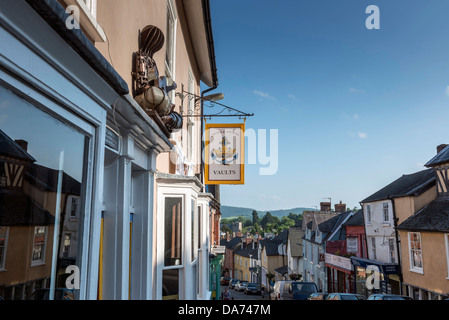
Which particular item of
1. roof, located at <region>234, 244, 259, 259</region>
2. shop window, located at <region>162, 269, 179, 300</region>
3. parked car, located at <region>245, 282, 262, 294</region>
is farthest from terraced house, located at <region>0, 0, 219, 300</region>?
roof, located at <region>234, 244, 259, 259</region>

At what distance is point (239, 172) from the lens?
9469 mm

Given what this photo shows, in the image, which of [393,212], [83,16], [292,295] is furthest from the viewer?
[393,212]

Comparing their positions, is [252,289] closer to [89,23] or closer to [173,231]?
[173,231]


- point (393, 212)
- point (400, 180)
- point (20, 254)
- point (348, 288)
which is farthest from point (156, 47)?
point (348, 288)

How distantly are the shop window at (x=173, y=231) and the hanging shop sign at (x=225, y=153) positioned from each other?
401 cm

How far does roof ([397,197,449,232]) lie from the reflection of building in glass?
63.3ft

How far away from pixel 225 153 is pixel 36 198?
25.3 feet

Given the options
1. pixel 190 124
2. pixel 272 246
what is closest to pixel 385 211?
pixel 190 124

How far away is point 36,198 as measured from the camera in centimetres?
184

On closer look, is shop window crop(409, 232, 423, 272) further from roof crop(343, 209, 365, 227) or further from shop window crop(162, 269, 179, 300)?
shop window crop(162, 269, 179, 300)

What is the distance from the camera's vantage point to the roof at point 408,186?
21.7 metres

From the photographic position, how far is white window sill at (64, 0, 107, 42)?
108 inches
